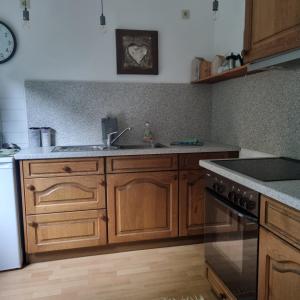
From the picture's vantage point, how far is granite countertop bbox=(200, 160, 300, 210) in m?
1.05

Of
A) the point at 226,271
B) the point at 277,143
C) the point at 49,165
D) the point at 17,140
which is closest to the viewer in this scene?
the point at 226,271

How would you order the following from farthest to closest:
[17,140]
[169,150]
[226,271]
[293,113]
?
[17,140] < [169,150] < [293,113] < [226,271]

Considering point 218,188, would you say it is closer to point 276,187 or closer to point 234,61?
point 276,187

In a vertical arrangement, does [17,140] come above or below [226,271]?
above

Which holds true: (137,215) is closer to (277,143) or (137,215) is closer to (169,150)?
(169,150)

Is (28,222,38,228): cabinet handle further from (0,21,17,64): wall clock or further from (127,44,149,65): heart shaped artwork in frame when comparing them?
(127,44,149,65): heart shaped artwork in frame

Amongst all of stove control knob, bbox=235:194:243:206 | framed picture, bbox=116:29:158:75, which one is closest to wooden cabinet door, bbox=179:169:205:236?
stove control knob, bbox=235:194:243:206

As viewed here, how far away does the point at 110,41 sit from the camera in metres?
2.71

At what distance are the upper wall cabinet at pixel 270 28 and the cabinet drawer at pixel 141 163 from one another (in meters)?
1.01

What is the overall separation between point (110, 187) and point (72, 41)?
4.63ft

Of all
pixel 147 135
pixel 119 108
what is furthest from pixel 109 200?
pixel 119 108

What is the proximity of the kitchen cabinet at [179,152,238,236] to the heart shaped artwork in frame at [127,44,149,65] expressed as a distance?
1.08 meters

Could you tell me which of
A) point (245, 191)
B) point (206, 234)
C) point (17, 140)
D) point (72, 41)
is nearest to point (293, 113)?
point (245, 191)

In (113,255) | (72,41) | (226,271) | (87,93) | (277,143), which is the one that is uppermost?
(72,41)
